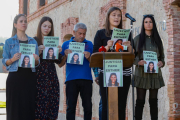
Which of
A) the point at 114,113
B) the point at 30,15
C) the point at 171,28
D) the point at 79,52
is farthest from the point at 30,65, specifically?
the point at 30,15

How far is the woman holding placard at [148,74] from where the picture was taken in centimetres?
532

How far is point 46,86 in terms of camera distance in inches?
212

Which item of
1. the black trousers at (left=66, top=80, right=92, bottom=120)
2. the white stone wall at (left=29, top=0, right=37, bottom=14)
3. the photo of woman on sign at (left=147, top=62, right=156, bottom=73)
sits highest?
the white stone wall at (left=29, top=0, right=37, bottom=14)

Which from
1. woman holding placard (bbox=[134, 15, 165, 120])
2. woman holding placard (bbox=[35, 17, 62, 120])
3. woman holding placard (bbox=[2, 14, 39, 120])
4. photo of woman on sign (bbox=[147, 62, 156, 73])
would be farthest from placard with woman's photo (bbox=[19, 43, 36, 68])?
photo of woman on sign (bbox=[147, 62, 156, 73])

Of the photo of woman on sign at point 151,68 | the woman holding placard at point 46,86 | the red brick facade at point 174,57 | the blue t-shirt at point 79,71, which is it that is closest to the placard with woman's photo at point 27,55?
the woman holding placard at point 46,86

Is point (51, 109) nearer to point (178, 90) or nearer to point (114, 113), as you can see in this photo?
point (114, 113)

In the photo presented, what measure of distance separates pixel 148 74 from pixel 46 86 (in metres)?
1.69

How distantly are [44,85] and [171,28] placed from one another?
9.69 ft

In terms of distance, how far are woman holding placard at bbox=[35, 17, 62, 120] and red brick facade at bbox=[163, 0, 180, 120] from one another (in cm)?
250

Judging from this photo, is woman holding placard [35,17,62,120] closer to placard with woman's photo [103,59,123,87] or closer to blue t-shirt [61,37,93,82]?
blue t-shirt [61,37,93,82]

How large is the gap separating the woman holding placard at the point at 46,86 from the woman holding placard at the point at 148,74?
134cm

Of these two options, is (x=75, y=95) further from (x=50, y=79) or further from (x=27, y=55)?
(x=27, y=55)

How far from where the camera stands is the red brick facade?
661cm

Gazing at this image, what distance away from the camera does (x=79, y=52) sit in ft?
17.0
